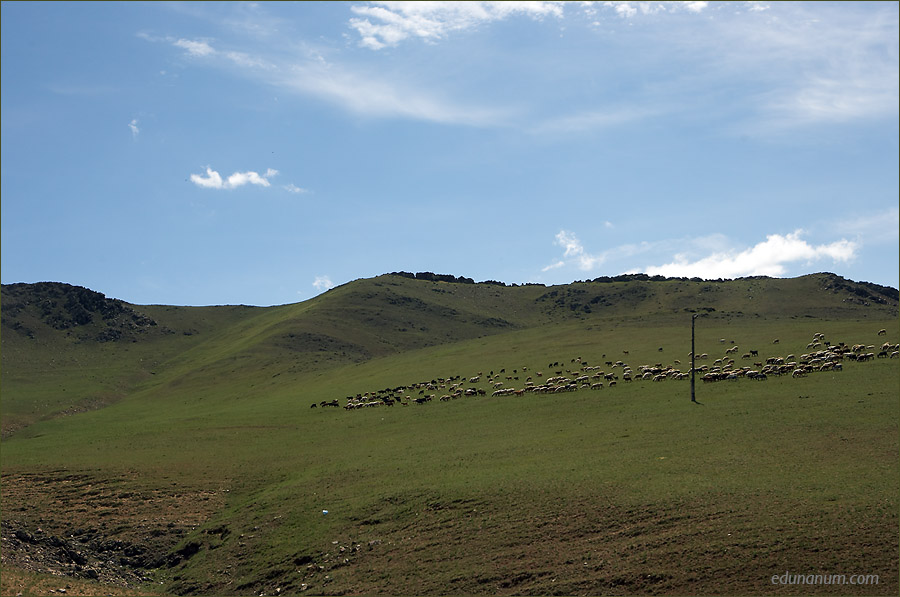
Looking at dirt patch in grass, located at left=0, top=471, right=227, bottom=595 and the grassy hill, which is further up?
the grassy hill

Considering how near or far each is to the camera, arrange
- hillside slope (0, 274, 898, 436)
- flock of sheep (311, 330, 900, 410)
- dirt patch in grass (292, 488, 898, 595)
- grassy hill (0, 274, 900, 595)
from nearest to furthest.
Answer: dirt patch in grass (292, 488, 898, 595), grassy hill (0, 274, 900, 595), flock of sheep (311, 330, 900, 410), hillside slope (0, 274, 898, 436)

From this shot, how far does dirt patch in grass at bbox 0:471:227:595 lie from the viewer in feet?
120

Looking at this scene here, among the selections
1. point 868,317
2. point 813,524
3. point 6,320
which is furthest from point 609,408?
point 6,320

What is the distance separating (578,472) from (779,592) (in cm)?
1498

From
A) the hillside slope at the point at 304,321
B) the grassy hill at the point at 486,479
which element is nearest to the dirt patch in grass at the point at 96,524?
the grassy hill at the point at 486,479

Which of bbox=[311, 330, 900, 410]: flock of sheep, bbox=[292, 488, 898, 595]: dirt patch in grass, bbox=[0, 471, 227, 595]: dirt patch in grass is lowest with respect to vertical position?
bbox=[0, 471, 227, 595]: dirt patch in grass

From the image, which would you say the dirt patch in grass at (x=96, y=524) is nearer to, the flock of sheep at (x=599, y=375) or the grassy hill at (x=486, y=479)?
the grassy hill at (x=486, y=479)

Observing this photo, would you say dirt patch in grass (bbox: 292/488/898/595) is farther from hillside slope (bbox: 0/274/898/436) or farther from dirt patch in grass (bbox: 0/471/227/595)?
hillside slope (bbox: 0/274/898/436)

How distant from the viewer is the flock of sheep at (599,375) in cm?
6312

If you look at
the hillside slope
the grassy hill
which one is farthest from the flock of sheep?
the hillside slope

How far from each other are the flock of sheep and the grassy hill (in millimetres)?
704

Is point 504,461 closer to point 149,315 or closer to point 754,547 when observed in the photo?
point 754,547

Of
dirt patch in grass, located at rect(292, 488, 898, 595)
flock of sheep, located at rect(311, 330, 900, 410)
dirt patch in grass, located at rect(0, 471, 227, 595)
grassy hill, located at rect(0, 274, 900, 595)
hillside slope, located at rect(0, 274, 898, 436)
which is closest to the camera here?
dirt patch in grass, located at rect(292, 488, 898, 595)

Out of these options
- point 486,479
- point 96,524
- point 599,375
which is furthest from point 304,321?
point 486,479
